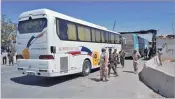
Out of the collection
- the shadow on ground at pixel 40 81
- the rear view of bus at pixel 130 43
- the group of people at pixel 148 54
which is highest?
the rear view of bus at pixel 130 43

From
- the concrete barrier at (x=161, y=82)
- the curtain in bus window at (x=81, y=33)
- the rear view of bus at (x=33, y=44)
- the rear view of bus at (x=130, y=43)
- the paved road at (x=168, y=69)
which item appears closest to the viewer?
the concrete barrier at (x=161, y=82)

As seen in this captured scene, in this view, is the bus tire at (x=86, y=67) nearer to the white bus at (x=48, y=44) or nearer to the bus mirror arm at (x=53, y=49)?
the white bus at (x=48, y=44)

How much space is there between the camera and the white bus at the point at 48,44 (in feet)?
30.1

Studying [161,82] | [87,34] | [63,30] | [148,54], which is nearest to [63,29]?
[63,30]

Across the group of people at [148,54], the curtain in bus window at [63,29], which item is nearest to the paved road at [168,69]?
the curtain in bus window at [63,29]

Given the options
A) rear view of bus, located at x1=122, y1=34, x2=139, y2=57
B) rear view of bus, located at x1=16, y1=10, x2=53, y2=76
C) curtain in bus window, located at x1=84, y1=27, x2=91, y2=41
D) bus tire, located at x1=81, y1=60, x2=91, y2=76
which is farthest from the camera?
rear view of bus, located at x1=122, y1=34, x2=139, y2=57

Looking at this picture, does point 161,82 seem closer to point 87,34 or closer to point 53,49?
point 53,49

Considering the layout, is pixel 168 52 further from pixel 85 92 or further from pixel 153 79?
pixel 85 92

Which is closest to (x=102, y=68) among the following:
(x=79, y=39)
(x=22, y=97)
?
(x=79, y=39)

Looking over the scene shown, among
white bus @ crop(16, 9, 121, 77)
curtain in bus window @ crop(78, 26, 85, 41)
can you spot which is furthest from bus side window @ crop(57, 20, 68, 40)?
curtain in bus window @ crop(78, 26, 85, 41)

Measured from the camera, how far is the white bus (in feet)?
30.1

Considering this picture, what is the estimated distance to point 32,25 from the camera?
31.9ft

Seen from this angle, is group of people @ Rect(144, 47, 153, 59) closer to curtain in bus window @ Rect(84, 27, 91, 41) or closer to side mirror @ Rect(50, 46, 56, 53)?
curtain in bus window @ Rect(84, 27, 91, 41)

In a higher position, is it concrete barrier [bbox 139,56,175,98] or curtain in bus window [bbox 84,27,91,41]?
curtain in bus window [bbox 84,27,91,41]
